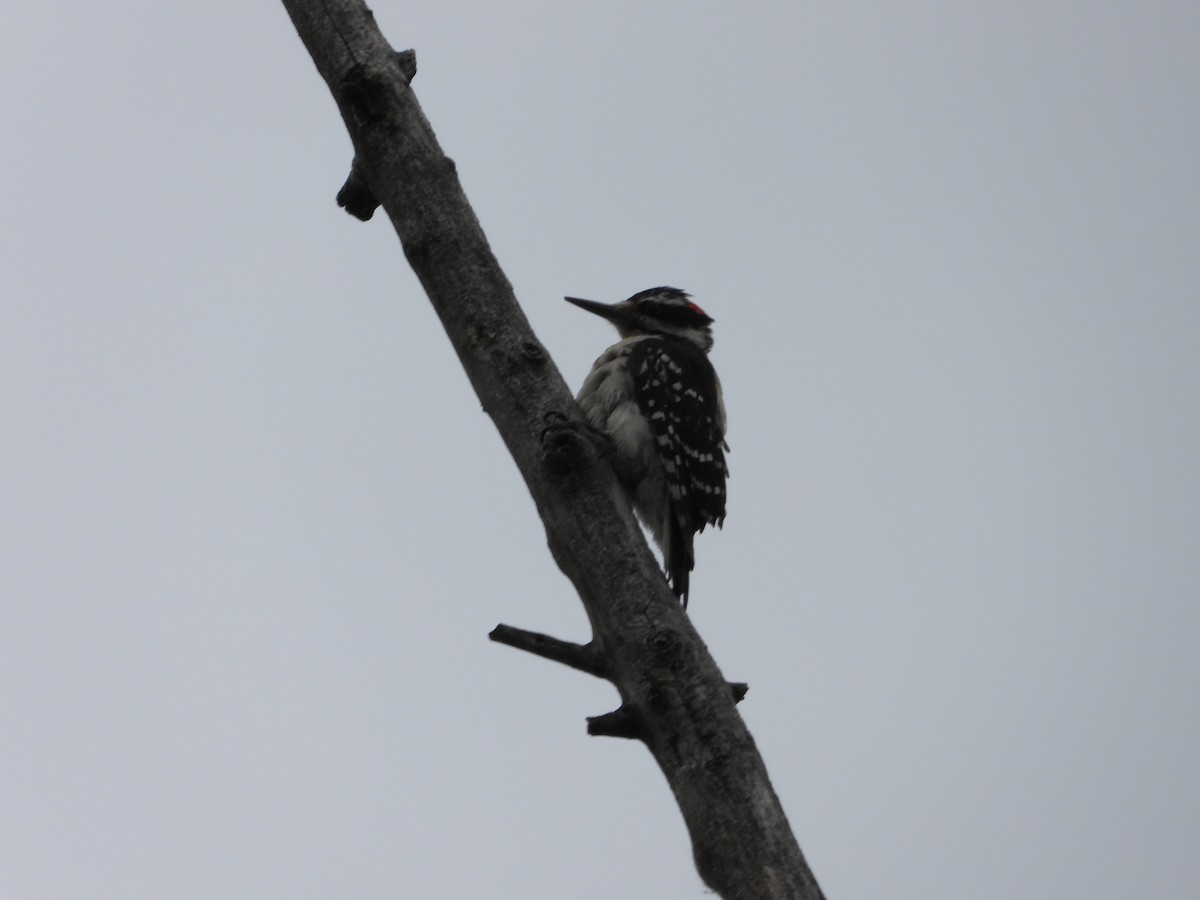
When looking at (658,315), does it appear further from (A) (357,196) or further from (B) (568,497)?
(B) (568,497)

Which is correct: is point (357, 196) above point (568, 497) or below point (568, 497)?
above

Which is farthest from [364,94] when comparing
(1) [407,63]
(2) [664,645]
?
(2) [664,645]

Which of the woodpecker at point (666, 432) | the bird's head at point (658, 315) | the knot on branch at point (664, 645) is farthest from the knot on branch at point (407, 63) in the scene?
the bird's head at point (658, 315)

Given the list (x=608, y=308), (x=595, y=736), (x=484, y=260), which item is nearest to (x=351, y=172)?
(x=484, y=260)

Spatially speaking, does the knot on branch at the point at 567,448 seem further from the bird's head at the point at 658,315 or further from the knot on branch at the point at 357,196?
the bird's head at the point at 658,315

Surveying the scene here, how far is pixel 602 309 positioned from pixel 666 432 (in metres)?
1.22

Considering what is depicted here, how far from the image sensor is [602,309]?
19.2 ft

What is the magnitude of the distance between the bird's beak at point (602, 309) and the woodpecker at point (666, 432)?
1.05ft

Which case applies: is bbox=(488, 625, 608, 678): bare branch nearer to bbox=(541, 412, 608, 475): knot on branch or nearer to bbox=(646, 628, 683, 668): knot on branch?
bbox=(646, 628, 683, 668): knot on branch

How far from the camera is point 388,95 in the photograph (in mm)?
3465

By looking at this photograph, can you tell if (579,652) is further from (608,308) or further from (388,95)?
(608,308)

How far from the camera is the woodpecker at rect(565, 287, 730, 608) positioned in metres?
4.75

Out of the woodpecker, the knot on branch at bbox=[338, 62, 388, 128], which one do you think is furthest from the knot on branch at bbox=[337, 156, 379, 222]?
the woodpecker

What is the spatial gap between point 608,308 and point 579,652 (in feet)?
10.2
